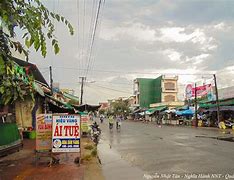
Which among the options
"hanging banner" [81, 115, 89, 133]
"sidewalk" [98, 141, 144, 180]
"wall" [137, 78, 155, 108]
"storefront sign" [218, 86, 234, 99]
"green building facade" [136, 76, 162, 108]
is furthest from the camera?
"wall" [137, 78, 155, 108]

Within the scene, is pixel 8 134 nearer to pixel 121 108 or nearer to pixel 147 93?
pixel 147 93

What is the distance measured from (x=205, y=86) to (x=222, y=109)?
1458cm

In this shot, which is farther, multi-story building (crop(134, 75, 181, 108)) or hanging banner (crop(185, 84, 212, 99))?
multi-story building (crop(134, 75, 181, 108))

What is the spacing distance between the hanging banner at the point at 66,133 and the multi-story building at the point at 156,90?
287 ft

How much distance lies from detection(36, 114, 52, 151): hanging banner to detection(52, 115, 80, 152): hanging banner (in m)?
0.62

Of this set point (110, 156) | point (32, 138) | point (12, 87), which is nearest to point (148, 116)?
point (32, 138)

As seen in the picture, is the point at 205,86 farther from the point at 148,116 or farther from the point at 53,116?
the point at 53,116

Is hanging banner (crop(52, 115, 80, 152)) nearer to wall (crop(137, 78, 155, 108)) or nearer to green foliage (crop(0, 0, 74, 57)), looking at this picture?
green foliage (crop(0, 0, 74, 57))

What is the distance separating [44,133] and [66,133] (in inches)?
39.4

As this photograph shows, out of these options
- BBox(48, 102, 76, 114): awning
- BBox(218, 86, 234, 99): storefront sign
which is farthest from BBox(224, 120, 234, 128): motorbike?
BBox(48, 102, 76, 114): awning

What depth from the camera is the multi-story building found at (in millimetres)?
98125

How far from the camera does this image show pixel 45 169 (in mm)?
A: 10227

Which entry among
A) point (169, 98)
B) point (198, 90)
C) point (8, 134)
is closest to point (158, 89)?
point (169, 98)

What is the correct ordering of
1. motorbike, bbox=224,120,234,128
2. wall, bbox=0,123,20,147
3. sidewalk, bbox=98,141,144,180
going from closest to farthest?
1. sidewalk, bbox=98,141,144,180
2. wall, bbox=0,123,20,147
3. motorbike, bbox=224,120,234,128
